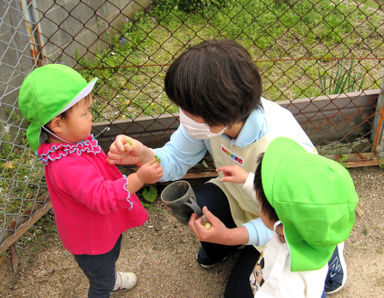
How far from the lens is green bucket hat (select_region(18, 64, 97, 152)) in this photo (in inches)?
53.1

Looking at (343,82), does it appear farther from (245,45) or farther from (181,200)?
(181,200)

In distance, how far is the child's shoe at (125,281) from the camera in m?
2.00

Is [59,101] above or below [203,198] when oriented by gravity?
above

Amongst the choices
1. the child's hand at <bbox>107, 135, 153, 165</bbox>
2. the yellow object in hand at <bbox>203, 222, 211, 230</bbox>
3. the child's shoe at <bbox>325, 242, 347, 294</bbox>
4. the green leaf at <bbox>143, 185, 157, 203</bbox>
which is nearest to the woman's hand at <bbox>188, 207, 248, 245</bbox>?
the yellow object in hand at <bbox>203, 222, 211, 230</bbox>

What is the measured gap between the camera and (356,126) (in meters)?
2.59

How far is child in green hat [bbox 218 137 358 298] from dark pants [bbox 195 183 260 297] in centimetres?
46

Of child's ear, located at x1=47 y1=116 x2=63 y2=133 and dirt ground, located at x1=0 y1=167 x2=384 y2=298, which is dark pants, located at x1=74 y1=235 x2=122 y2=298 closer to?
dirt ground, located at x1=0 y1=167 x2=384 y2=298

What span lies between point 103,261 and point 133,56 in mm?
2627

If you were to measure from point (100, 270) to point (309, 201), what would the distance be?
40.2 inches

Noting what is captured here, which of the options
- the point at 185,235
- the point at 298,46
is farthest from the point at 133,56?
the point at 185,235

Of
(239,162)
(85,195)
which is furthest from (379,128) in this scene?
(85,195)

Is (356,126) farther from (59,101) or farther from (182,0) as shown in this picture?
(182,0)

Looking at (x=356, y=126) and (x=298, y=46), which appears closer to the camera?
(x=356, y=126)

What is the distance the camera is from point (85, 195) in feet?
4.59
